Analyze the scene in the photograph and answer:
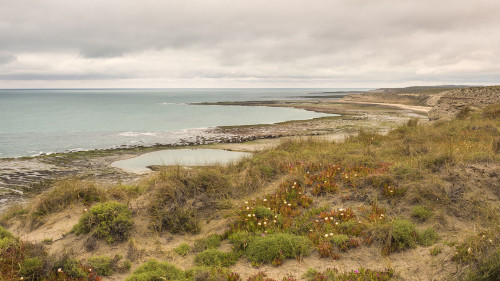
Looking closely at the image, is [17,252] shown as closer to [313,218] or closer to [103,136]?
[313,218]

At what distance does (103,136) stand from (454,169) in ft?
133

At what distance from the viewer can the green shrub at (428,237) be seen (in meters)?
7.22

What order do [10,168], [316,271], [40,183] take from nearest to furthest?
[316,271]
[40,183]
[10,168]

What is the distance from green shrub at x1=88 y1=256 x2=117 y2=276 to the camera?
6.76 m

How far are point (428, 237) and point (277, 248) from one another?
12.5ft

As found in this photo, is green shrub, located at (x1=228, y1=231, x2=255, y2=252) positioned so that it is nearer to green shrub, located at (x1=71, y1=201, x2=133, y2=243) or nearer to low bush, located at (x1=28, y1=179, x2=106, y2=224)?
green shrub, located at (x1=71, y1=201, x2=133, y2=243)

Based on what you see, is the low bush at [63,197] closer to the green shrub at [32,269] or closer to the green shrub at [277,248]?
the green shrub at [32,269]

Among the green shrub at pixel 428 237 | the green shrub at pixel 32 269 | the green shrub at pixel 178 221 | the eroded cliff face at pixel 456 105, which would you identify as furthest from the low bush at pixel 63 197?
the eroded cliff face at pixel 456 105

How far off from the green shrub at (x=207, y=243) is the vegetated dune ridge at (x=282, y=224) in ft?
0.11

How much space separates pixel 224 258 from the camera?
7188 millimetres

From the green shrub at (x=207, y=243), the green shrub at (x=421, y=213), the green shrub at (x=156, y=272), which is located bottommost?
the green shrub at (x=207, y=243)

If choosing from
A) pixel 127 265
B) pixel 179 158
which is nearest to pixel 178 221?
pixel 127 265

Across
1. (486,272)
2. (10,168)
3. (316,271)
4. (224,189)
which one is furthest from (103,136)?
(486,272)

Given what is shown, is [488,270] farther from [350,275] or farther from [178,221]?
[178,221]
